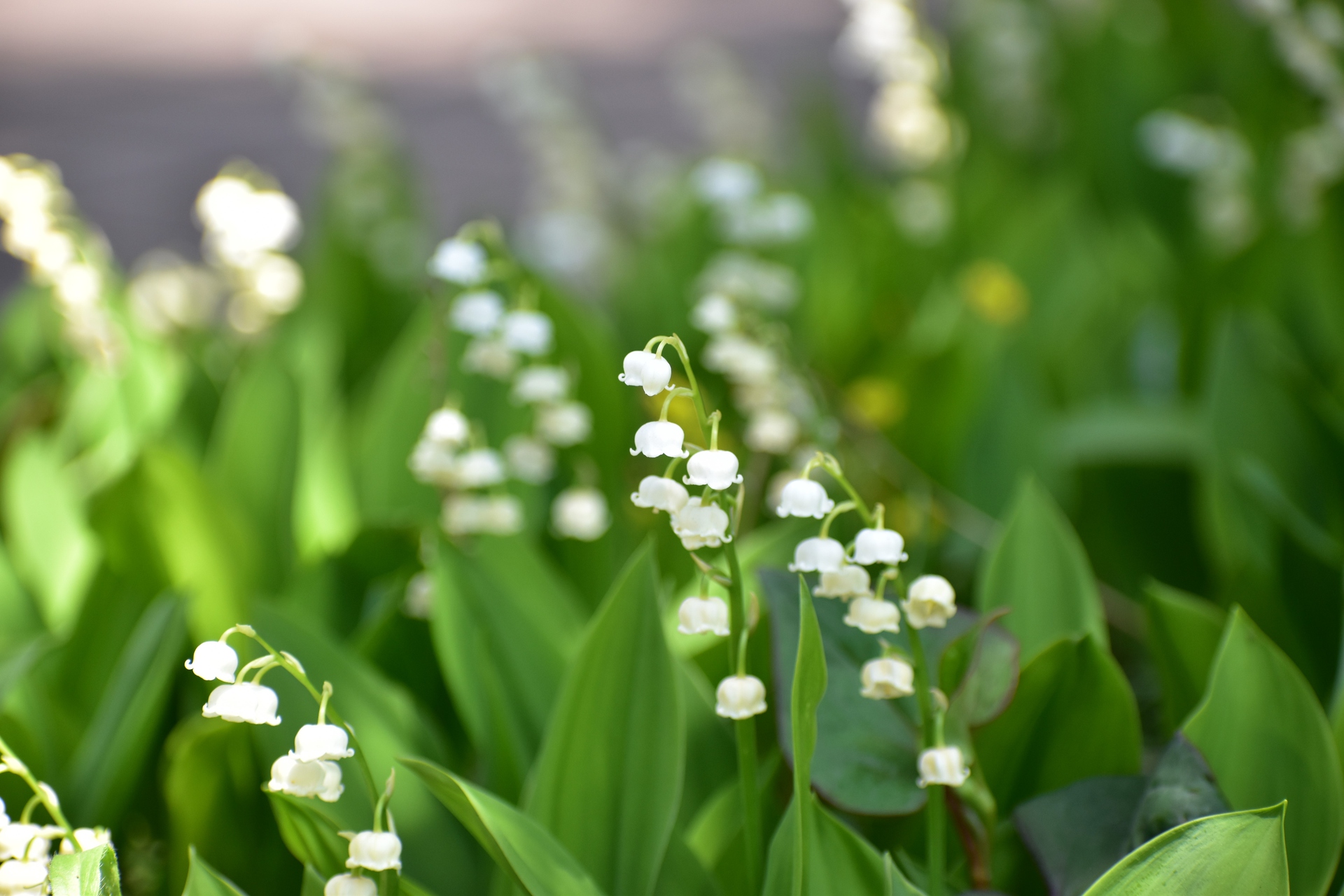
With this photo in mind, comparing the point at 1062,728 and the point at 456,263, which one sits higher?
the point at 456,263

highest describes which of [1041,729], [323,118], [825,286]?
[323,118]

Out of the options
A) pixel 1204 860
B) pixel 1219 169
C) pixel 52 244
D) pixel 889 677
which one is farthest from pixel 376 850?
pixel 1219 169

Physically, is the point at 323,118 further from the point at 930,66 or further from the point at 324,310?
the point at 930,66

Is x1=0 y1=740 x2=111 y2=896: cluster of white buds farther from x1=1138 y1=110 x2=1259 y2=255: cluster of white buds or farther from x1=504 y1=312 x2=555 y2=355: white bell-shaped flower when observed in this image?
x1=1138 y1=110 x2=1259 y2=255: cluster of white buds

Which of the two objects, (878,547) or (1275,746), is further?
(1275,746)

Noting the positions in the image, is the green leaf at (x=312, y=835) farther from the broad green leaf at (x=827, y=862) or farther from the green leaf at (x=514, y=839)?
the broad green leaf at (x=827, y=862)

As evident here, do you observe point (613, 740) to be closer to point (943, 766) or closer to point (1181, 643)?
point (943, 766)

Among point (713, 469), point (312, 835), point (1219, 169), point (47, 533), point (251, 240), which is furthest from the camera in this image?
point (1219, 169)

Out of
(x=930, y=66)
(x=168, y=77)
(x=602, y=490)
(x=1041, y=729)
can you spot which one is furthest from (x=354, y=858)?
(x=168, y=77)

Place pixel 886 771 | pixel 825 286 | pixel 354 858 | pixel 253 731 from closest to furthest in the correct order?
1. pixel 354 858
2. pixel 886 771
3. pixel 253 731
4. pixel 825 286
